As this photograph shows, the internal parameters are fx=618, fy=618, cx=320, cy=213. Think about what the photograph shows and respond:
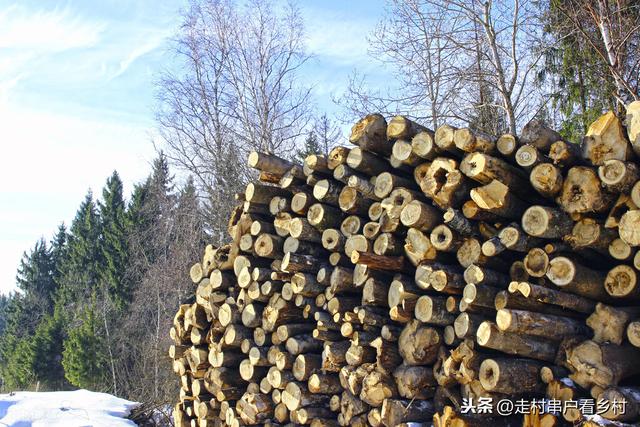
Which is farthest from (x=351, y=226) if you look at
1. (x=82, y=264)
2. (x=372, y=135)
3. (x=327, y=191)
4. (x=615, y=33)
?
(x=82, y=264)

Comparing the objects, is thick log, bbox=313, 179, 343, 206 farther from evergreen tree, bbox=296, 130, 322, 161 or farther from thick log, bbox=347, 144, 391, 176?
evergreen tree, bbox=296, 130, 322, 161

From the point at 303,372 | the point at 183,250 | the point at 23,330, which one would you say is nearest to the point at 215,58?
the point at 183,250

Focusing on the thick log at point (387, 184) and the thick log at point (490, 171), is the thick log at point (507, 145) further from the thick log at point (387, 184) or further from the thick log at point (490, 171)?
the thick log at point (387, 184)

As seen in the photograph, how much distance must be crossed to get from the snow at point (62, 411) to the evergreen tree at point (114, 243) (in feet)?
64.5

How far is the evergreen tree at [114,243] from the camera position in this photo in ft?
94.9

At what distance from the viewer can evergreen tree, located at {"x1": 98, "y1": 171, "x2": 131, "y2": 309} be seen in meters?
28.9

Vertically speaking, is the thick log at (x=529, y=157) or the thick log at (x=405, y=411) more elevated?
the thick log at (x=529, y=157)

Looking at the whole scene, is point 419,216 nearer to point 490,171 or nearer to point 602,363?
point 490,171

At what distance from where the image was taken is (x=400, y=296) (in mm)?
4535

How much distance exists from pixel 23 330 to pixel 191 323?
1214 inches

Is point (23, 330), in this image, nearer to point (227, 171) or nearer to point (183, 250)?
point (183, 250)

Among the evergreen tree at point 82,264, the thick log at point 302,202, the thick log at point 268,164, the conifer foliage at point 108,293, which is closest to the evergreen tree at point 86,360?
the conifer foliage at point 108,293

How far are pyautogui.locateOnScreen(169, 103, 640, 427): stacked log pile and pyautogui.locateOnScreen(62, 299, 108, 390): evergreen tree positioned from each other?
18284 mm

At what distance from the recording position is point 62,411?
304 inches
